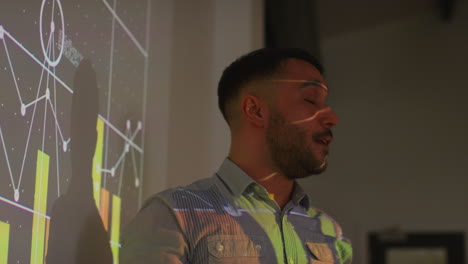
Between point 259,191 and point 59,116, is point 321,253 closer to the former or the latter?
point 259,191

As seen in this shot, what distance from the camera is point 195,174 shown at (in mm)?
2121

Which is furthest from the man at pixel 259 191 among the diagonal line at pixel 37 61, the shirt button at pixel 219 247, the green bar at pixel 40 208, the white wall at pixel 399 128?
the white wall at pixel 399 128

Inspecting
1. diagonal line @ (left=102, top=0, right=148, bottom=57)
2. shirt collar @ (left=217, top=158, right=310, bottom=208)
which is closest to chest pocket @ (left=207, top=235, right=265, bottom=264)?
shirt collar @ (left=217, top=158, right=310, bottom=208)

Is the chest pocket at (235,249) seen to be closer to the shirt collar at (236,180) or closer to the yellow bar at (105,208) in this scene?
the shirt collar at (236,180)

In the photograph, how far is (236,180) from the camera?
4.67ft

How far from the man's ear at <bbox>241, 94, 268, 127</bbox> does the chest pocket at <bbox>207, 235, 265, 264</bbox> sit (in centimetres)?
26

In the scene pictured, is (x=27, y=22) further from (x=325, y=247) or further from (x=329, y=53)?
(x=329, y=53)

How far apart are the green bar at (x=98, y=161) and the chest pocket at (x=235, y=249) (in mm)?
278

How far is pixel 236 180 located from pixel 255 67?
27cm

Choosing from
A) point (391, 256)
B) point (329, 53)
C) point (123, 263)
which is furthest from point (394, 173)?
point (123, 263)

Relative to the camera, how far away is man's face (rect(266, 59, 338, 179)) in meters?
1.43

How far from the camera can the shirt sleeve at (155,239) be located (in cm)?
121

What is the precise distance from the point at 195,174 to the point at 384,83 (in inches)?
172

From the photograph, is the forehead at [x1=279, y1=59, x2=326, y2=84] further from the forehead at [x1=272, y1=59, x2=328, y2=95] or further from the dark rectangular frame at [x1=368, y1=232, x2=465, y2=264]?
the dark rectangular frame at [x1=368, y1=232, x2=465, y2=264]
